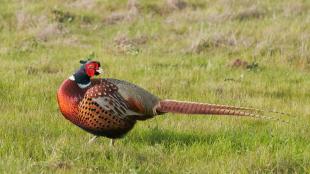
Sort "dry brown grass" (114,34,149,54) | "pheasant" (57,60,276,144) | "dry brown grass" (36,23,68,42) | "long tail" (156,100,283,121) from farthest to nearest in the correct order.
Result: "dry brown grass" (36,23,68,42)
"dry brown grass" (114,34,149,54)
"long tail" (156,100,283,121)
"pheasant" (57,60,276,144)

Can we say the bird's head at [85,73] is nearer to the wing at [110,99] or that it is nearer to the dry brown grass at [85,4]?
the wing at [110,99]

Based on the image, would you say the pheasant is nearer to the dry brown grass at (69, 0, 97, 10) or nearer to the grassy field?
the grassy field

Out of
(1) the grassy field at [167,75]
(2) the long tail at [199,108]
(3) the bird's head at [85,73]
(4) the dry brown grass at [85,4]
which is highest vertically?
(3) the bird's head at [85,73]

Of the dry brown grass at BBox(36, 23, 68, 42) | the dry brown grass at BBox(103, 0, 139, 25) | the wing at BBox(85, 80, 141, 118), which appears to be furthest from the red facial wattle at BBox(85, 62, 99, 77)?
the dry brown grass at BBox(103, 0, 139, 25)

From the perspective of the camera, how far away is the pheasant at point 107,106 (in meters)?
5.25

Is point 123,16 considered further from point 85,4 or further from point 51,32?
point 51,32

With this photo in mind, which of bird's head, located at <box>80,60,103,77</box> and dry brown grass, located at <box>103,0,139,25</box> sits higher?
bird's head, located at <box>80,60,103,77</box>

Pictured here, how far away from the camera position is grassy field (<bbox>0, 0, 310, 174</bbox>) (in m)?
5.09

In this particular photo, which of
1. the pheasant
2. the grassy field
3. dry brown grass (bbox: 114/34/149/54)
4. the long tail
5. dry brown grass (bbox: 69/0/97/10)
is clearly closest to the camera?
the grassy field

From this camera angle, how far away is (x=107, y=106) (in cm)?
532

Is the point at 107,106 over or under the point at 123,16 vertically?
over

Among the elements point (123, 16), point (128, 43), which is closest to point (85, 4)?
point (123, 16)

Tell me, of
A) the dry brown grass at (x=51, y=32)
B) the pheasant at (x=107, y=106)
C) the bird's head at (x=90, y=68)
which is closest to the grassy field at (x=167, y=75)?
the dry brown grass at (x=51, y=32)

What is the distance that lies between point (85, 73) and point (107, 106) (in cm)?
38
